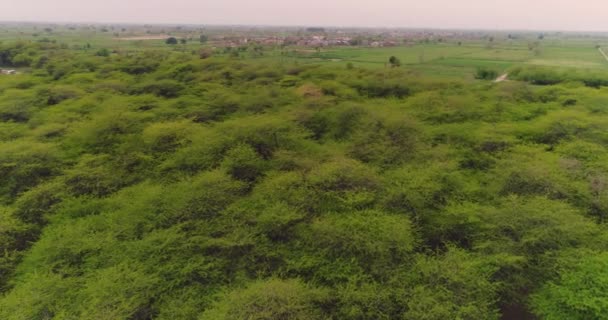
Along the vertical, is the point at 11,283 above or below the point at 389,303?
below

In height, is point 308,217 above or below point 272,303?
above

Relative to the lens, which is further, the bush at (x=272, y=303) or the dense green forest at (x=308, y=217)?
the dense green forest at (x=308, y=217)

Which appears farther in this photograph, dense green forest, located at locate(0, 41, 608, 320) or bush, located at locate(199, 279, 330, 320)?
dense green forest, located at locate(0, 41, 608, 320)

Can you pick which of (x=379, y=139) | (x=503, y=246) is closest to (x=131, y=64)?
(x=379, y=139)

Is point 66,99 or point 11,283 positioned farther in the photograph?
point 66,99

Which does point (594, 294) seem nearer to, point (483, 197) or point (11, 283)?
point (483, 197)

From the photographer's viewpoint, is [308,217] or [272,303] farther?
[308,217]

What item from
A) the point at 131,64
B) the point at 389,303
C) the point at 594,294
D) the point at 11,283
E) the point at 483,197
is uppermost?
the point at 131,64

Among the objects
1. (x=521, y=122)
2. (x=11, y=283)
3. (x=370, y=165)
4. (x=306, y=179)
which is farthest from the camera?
(x=521, y=122)
